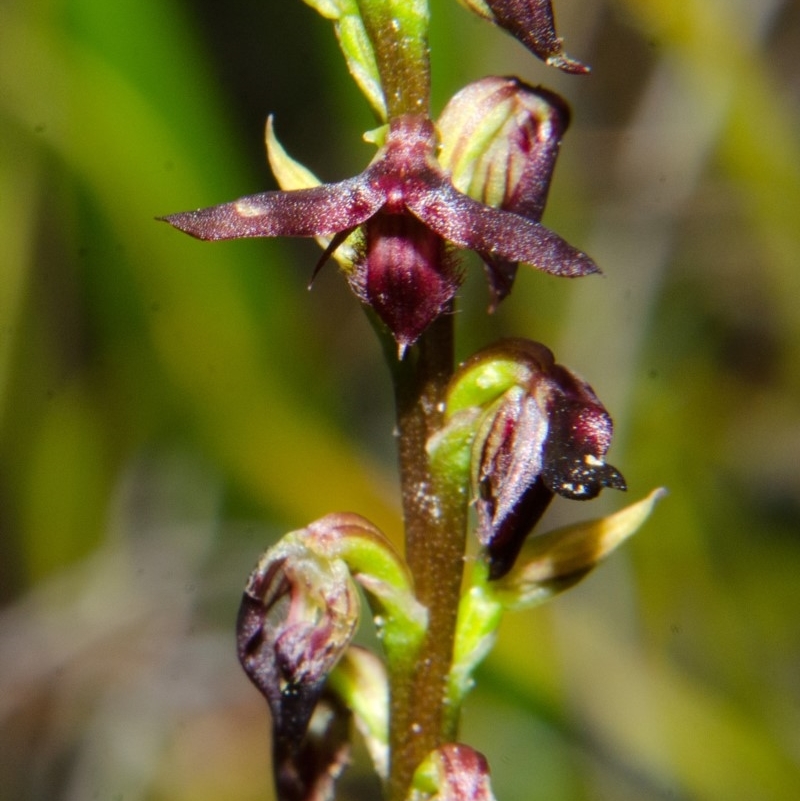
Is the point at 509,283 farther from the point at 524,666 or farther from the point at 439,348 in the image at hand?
the point at 524,666

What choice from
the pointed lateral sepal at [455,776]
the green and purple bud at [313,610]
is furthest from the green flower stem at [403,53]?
the pointed lateral sepal at [455,776]

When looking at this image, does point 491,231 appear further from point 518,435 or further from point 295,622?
point 295,622

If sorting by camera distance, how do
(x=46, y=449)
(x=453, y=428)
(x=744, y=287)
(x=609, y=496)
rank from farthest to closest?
(x=744, y=287), (x=609, y=496), (x=46, y=449), (x=453, y=428)

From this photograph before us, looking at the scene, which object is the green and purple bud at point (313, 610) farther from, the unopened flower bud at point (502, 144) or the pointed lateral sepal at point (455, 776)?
the unopened flower bud at point (502, 144)

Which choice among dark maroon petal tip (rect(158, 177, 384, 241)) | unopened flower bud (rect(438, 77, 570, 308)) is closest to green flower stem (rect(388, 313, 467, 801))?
unopened flower bud (rect(438, 77, 570, 308))

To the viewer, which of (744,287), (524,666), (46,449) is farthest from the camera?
(744,287)

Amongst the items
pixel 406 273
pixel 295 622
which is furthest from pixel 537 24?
pixel 295 622

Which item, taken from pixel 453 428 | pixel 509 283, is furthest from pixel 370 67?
pixel 453 428

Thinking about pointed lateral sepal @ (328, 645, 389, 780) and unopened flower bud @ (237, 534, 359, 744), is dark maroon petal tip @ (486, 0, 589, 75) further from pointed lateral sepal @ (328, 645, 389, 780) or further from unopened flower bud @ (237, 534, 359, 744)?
pointed lateral sepal @ (328, 645, 389, 780)
